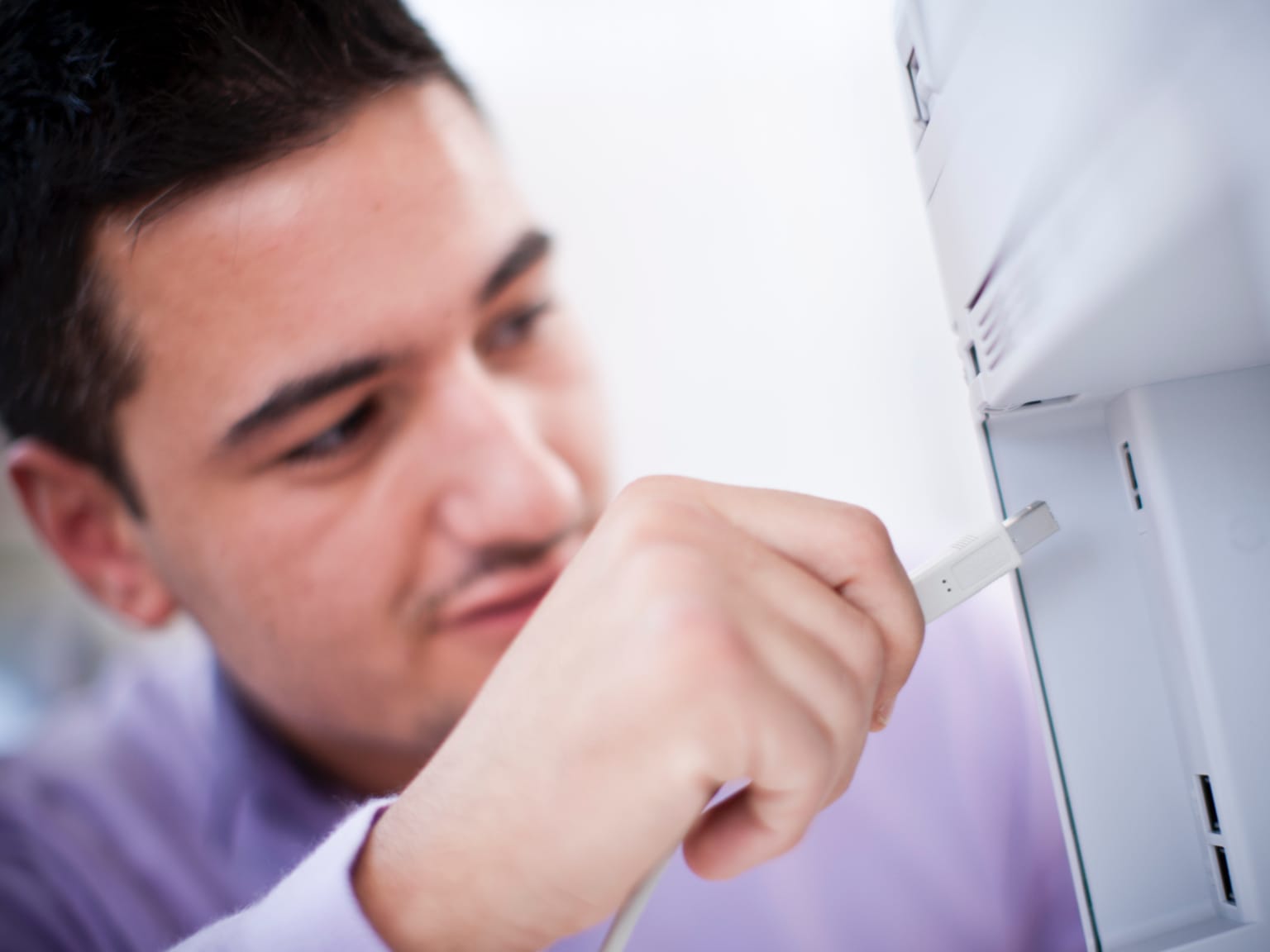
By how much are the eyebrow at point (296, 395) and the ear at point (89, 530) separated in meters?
0.10

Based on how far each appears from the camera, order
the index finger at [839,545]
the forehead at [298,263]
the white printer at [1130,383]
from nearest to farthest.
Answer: the white printer at [1130,383] < the index finger at [839,545] < the forehead at [298,263]

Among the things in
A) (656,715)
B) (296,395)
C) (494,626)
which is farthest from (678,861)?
(296,395)

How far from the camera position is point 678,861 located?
0.61 meters

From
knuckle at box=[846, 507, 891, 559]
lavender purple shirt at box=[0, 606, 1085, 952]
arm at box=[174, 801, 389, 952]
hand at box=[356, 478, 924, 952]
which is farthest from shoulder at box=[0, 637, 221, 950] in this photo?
knuckle at box=[846, 507, 891, 559]

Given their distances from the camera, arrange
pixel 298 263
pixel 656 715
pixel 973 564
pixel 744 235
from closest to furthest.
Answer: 1. pixel 656 715
2. pixel 973 564
3. pixel 298 263
4. pixel 744 235

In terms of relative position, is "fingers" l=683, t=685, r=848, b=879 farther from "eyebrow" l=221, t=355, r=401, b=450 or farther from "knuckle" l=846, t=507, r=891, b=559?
"eyebrow" l=221, t=355, r=401, b=450

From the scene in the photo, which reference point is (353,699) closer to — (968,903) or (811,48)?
(968,903)

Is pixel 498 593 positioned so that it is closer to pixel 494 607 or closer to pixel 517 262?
pixel 494 607

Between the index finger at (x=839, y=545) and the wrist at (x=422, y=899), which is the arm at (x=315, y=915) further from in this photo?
the index finger at (x=839, y=545)

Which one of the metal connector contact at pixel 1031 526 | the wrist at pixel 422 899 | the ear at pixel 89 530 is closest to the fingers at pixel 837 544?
the metal connector contact at pixel 1031 526

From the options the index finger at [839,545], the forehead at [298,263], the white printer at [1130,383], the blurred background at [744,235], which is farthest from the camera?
the blurred background at [744,235]

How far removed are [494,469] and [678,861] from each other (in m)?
0.32

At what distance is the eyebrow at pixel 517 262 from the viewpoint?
632mm

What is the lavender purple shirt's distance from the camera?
58cm
